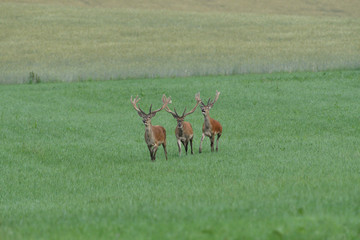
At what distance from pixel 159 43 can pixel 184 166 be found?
140 ft

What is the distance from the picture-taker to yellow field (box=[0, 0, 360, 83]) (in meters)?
47.6

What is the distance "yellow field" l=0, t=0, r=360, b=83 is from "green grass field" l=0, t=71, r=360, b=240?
6.87 metres

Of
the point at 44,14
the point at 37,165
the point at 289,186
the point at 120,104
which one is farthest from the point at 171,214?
the point at 44,14

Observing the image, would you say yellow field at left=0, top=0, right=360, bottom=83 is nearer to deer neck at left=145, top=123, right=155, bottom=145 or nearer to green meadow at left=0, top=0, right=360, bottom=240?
green meadow at left=0, top=0, right=360, bottom=240

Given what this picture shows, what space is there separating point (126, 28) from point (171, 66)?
2147 cm

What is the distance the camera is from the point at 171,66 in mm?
48562

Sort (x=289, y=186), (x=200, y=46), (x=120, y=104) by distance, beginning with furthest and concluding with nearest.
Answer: (x=200, y=46) < (x=120, y=104) < (x=289, y=186)

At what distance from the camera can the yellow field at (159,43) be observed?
4756cm

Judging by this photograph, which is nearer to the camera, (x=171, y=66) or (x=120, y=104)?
(x=120, y=104)

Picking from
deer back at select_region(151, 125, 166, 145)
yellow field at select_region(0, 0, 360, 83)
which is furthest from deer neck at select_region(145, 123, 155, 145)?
yellow field at select_region(0, 0, 360, 83)

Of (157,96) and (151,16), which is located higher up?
(151,16)

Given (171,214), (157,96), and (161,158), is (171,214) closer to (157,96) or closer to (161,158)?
(161,158)

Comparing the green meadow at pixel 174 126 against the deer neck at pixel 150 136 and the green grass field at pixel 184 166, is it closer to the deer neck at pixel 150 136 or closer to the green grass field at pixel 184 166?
the green grass field at pixel 184 166

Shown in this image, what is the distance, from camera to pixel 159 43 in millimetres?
60125
